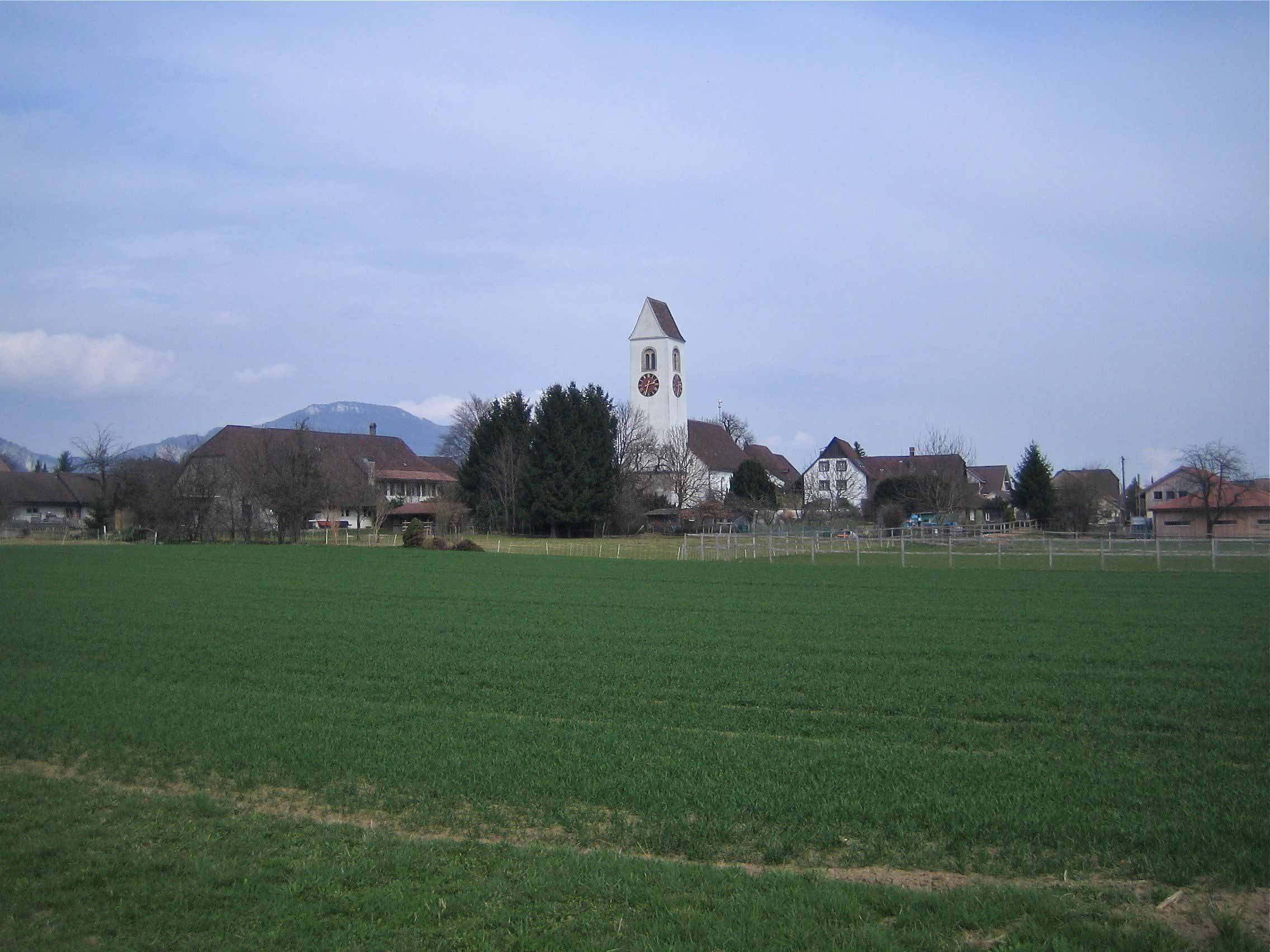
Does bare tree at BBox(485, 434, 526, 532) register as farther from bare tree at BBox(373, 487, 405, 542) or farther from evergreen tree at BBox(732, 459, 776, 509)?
evergreen tree at BBox(732, 459, 776, 509)

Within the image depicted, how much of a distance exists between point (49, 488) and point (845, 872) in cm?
11573

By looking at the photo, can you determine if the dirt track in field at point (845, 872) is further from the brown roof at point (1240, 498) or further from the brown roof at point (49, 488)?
the brown roof at point (49, 488)

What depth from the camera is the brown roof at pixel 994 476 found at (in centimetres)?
11819

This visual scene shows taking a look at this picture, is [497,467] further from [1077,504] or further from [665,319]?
[1077,504]

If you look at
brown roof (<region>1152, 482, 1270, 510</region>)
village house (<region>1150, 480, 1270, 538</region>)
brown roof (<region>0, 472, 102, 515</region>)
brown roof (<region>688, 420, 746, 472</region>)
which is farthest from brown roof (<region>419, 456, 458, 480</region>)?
brown roof (<region>1152, 482, 1270, 510</region>)

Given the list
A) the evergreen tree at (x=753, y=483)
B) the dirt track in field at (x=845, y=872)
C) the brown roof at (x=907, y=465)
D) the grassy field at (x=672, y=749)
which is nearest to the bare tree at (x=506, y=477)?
the evergreen tree at (x=753, y=483)

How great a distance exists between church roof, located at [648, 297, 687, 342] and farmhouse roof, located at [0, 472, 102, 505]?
198ft

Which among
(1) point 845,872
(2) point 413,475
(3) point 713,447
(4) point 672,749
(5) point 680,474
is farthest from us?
(3) point 713,447

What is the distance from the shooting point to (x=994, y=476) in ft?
395

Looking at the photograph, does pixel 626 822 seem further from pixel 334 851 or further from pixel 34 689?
pixel 34 689

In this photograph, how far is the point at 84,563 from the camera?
4262 centimetres

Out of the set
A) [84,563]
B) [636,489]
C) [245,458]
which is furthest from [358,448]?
[84,563]

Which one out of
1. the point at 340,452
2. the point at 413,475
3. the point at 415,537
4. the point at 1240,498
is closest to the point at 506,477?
the point at 415,537

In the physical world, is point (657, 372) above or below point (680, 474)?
above
